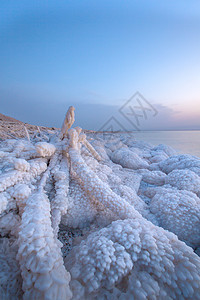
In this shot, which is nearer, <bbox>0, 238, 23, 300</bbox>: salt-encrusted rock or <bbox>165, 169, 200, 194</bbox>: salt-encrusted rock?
<bbox>0, 238, 23, 300</bbox>: salt-encrusted rock

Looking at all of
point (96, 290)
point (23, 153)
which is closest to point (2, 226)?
point (96, 290)

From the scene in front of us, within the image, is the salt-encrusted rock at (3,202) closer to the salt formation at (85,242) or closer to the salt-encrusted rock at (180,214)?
the salt formation at (85,242)

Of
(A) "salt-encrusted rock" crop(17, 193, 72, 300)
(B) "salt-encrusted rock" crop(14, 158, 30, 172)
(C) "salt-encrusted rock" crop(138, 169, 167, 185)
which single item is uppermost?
(B) "salt-encrusted rock" crop(14, 158, 30, 172)

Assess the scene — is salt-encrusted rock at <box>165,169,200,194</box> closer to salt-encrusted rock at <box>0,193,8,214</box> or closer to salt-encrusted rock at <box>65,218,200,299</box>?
salt-encrusted rock at <box>65,218,200,299</box>

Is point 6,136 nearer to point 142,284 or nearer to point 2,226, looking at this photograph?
point 2,226

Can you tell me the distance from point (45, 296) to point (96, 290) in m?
0.27

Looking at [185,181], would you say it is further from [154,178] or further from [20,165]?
[20,165]

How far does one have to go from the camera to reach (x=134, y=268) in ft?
2.36

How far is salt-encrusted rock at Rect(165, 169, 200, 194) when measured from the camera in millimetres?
1765

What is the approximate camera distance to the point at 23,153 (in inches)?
60.0

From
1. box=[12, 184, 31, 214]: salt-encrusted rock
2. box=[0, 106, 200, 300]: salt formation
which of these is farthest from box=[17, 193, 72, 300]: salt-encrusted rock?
box=[12, 184, 31, 214]: salt-encrusted rock

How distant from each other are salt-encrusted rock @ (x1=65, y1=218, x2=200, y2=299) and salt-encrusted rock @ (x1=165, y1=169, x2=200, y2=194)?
1.17 metres

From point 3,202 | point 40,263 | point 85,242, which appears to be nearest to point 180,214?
point 85,242

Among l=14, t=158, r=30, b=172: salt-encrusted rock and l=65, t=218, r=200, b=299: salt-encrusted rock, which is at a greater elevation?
l=14, t=158, r=30, b=172: salt-encrusted rock
